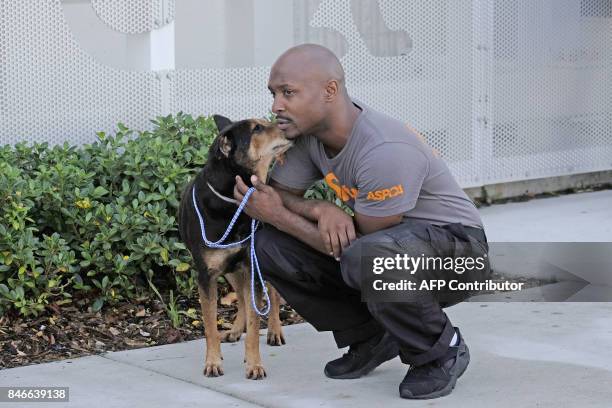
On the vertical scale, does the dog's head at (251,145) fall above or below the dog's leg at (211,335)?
above

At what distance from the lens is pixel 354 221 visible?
4.72m

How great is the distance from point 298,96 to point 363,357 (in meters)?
1.18

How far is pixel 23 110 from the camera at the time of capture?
269 inches

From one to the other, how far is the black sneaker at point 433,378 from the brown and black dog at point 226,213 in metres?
0.72

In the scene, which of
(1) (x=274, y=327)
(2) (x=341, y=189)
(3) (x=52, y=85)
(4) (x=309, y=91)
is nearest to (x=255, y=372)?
(1) (x=274, y=327)

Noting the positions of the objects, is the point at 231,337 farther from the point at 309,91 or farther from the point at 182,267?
the point at 309,91

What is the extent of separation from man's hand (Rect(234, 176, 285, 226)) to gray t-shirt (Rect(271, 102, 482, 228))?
0.49ft

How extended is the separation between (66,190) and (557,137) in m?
4.77

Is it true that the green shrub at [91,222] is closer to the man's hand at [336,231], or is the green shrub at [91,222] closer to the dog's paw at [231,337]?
the dog's paw at [231,337]

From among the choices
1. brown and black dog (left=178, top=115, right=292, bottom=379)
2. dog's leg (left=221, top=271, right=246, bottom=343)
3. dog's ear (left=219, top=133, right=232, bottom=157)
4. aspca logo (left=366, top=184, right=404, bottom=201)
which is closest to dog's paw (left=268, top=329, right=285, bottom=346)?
dog's leg (left=221, top=271, right=246, bottom=343)

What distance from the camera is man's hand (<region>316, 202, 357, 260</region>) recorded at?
4660 mm

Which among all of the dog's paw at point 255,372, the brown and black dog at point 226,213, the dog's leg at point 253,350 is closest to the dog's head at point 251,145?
the brown and black dog at point 226,213

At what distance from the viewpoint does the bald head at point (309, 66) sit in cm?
466
